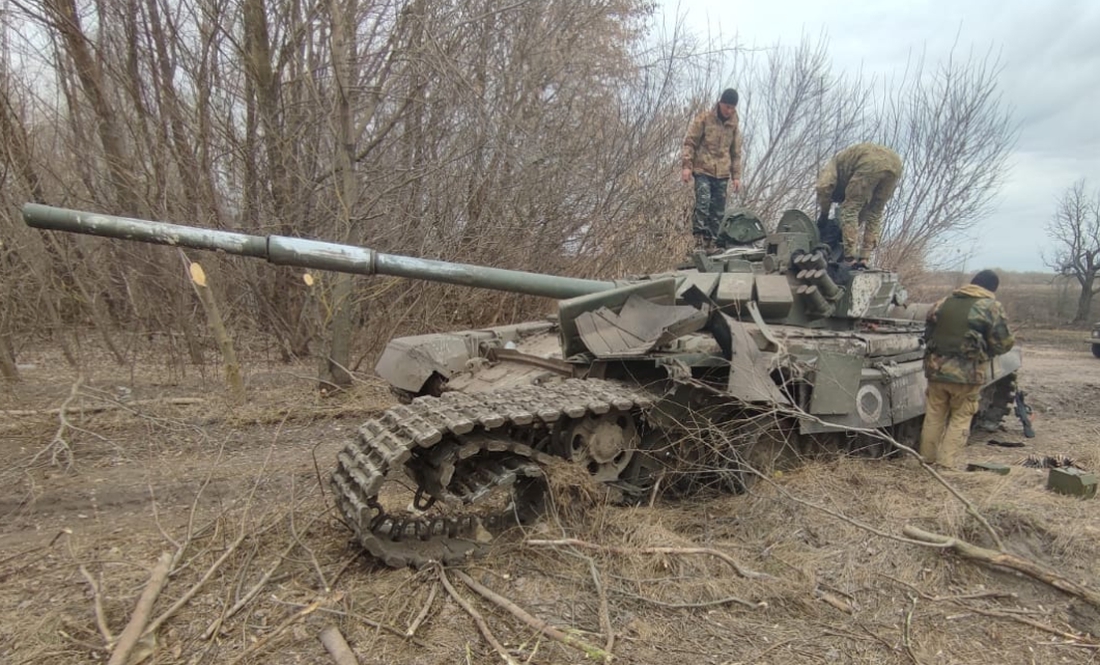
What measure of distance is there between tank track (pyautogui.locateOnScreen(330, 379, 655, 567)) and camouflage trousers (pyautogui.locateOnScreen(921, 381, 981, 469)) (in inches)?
143

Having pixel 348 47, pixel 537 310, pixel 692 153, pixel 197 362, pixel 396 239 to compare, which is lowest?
pixel 197 362

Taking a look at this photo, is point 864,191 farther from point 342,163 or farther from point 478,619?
point 478,619

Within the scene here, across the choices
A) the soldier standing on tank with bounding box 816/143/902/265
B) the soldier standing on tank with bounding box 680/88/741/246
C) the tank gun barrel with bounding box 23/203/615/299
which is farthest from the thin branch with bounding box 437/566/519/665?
the soldier standing on tank with bounding box 680/88/741/246

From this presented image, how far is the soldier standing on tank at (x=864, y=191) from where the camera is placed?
7.02 meters

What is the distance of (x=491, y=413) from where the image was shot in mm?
3875

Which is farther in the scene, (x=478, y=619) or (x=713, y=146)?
(x=713, y=146)

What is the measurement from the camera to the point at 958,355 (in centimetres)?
611

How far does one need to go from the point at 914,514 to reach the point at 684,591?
194 centimetres

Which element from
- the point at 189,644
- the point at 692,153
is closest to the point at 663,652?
the point at 189,644

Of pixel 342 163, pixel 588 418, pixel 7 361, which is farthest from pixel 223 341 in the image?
pixel 588 418

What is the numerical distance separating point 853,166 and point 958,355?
2283 millimetres

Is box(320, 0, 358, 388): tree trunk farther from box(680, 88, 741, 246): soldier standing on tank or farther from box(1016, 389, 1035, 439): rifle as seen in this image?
box(1016, 389, 1035, 439): rifle

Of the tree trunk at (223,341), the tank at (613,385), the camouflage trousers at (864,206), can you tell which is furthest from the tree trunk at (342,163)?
the camouflage trousers at (864,206)

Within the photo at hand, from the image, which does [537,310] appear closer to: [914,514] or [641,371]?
[641,371]
